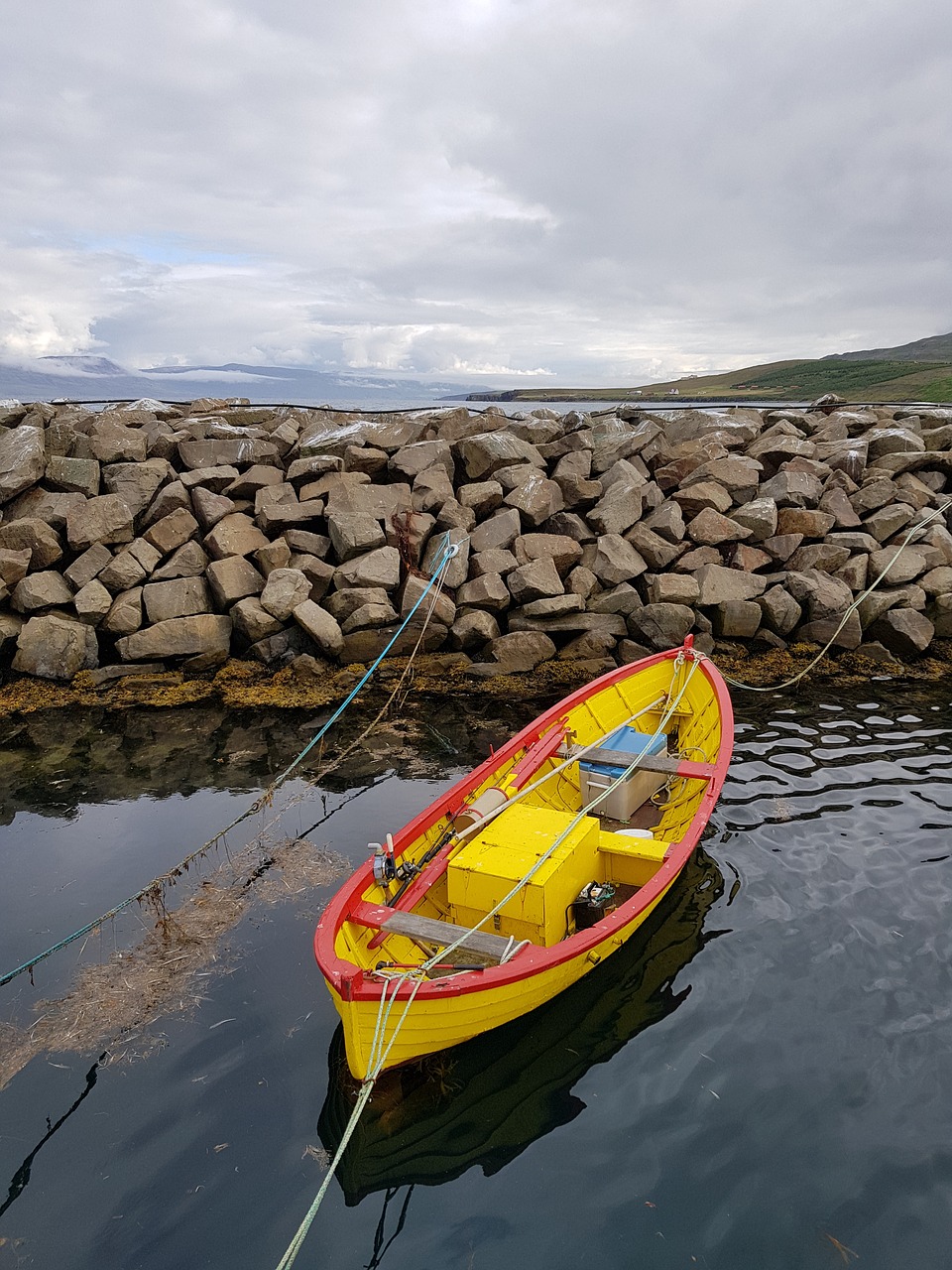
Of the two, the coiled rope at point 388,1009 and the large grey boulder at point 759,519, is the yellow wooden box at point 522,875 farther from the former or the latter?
the large grey boulder at point 759,519

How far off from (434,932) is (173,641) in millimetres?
9146

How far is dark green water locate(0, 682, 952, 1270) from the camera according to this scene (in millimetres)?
4656

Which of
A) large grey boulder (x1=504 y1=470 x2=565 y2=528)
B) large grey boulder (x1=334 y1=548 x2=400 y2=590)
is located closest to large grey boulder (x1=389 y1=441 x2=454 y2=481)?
large grey boulder (x1=504 y1=470 x2=565 y2=528)

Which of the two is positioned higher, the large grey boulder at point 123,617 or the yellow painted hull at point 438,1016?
the large grey boulder at point 123,617

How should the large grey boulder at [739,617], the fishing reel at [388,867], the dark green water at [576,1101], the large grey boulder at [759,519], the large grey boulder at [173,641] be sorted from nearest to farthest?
the dark green water at [576,1101], the fishing reel at [388,867], the large grey boulder at [173,641], the large grey boulder at [739,617], the large grey boulder at [759,519]

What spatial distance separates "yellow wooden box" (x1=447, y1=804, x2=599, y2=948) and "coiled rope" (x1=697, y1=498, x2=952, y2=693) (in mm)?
5274

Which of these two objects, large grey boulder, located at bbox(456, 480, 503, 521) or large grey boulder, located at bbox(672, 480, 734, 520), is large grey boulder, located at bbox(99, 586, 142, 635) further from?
large grey boulder, located at bbox(672, 480, 734, 520)

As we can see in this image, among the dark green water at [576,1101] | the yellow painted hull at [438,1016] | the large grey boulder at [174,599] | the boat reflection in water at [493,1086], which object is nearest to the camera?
the dark green water at [576,1101]

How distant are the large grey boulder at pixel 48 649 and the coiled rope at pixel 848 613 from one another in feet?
32.5

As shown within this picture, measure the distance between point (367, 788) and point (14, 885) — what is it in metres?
3.93

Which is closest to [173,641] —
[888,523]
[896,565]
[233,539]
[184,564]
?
[184,564]

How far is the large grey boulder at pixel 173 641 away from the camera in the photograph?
13469mm

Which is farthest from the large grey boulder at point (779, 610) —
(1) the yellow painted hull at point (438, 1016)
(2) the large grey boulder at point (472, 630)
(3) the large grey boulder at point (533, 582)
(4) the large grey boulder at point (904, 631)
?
(1) the yellow painted hull at point (438, 1016)

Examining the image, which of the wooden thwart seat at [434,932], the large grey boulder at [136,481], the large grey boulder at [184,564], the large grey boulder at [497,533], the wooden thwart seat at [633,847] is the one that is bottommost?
the wooden thwart seat at [633,847]
